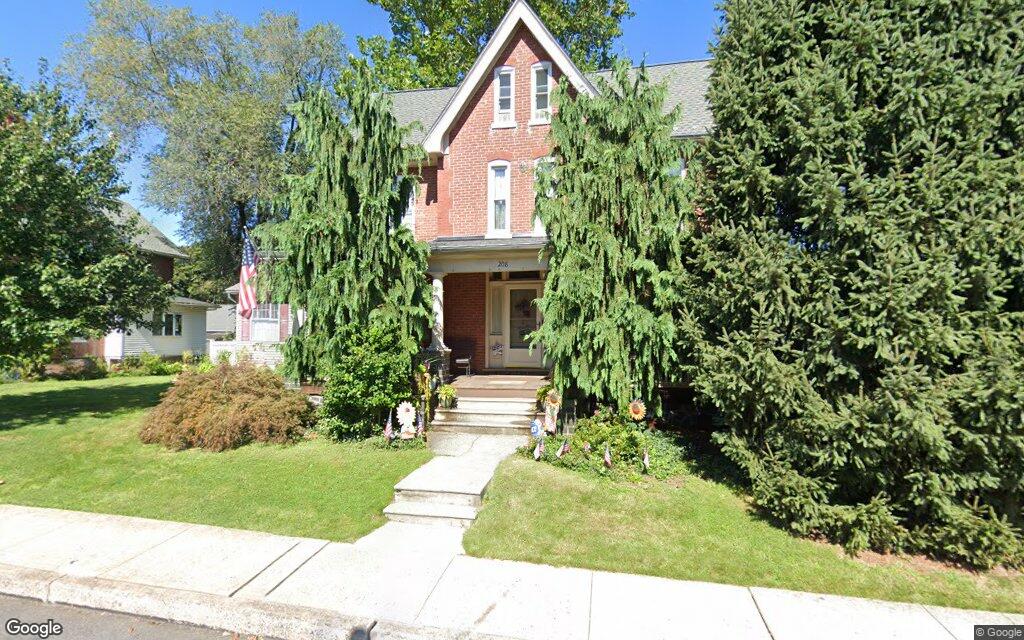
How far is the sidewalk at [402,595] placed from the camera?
3992 mm

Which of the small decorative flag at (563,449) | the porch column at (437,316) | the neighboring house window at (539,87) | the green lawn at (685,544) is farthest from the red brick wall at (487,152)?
the green lawn at (685,544)

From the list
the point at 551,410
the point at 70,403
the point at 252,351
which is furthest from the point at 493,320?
the point at 70,403

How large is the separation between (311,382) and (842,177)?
9.68 meters

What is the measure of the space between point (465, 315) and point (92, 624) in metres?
10.7

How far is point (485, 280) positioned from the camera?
14219 mm

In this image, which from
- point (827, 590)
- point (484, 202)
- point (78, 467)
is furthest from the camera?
point (484, 202)

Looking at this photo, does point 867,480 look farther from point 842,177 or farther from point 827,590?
point 842,177

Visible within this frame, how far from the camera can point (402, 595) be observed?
444 cm

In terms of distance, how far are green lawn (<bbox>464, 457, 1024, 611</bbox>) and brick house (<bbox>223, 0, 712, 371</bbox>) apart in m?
6.63

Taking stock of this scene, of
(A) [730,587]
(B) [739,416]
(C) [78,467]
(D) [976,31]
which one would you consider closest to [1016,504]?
(B) [739,416]

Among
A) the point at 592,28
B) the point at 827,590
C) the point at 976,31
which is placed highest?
the point at 592,28

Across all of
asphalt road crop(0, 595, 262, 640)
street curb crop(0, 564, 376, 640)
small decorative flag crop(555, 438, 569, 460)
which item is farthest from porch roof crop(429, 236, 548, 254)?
asphalt road crop(0, 595, 262, 640)

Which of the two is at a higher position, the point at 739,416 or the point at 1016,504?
the point at 739,416

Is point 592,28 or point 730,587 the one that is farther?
point 592,28
